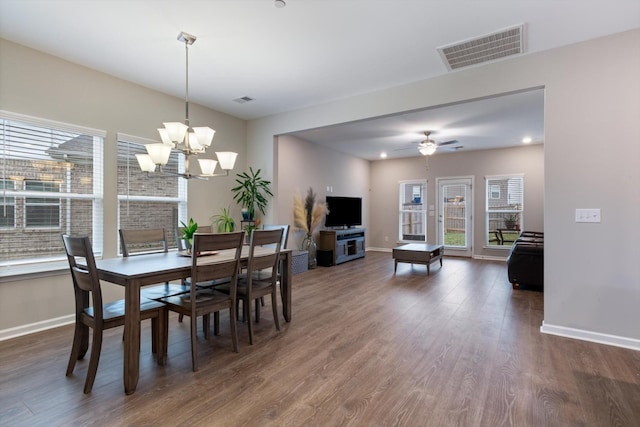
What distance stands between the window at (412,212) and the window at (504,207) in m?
1.58

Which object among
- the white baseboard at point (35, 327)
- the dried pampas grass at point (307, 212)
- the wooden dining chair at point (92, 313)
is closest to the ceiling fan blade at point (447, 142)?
the dried pampas grass at point (307, 212)

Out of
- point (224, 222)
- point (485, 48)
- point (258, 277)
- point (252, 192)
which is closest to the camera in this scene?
point (485, 48)

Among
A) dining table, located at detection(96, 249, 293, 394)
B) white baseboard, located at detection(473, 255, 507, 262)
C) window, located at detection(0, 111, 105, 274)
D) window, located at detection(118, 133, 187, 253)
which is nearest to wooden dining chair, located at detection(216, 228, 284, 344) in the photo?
dining table, located at detection(96, 249, 293, 394)

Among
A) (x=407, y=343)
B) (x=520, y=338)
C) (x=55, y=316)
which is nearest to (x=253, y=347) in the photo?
→ (x=407, y=343)

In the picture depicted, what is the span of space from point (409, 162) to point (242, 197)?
5379mm

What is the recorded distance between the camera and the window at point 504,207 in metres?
7.60

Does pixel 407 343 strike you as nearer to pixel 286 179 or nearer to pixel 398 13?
pixel 398 13

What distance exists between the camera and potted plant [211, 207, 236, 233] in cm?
500

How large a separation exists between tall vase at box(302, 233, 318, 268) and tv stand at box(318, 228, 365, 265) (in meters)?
0.33

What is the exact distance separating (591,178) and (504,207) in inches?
205

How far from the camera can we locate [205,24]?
2773 mm

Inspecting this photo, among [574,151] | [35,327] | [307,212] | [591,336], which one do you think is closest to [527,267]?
[591,336]

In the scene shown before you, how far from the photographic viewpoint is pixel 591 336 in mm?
2920

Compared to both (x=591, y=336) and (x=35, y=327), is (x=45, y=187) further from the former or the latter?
(x=591, y=336)
